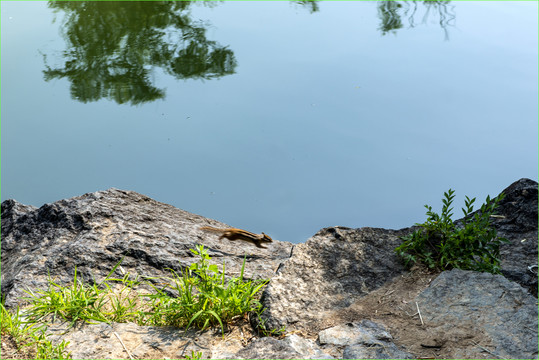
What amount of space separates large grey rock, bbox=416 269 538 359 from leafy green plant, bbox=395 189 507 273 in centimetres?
10

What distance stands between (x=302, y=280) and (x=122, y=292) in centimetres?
101

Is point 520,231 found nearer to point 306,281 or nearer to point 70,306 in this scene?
point 306,281

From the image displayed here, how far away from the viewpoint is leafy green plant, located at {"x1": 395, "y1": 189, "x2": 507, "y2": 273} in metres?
3.20

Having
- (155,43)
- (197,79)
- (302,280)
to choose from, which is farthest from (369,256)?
(155,43)

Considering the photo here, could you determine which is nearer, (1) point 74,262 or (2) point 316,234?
(1) point 74,262

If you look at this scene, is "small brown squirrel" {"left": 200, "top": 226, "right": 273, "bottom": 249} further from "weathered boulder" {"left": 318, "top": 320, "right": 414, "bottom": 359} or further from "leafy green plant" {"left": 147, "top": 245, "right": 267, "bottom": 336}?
"weathered boulder" {"left": 318, "top": 320, "right": 414, "bottom": 359}

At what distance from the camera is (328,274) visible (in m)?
3.27

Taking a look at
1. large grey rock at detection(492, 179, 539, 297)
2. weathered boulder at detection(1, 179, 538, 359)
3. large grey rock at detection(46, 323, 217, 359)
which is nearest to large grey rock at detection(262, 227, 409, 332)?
weathered boulder at detection(1, 179, 538, 359)

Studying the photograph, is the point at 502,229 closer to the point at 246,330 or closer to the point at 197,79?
the point at 246,330

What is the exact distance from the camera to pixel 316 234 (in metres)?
3.59

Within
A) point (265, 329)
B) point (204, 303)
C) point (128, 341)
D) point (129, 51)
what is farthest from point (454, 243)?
point (129, 51)

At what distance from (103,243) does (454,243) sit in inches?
83.1

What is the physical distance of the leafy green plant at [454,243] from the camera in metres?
3.20

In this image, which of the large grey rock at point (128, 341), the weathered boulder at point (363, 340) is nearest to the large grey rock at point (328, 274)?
the weathered boulder at point (363, 340)
